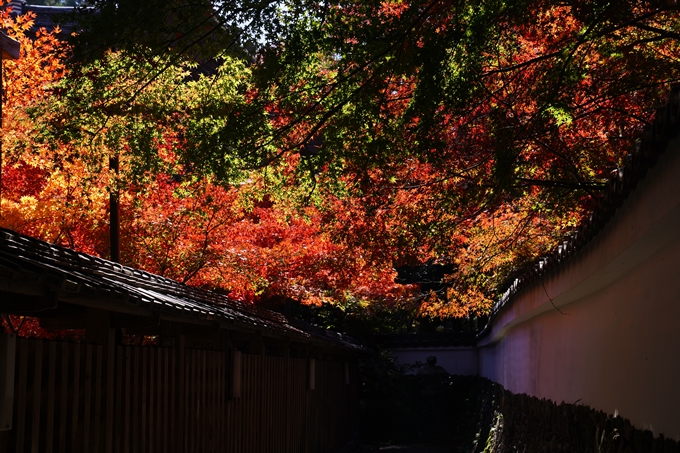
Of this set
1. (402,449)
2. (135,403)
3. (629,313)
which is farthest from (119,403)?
(402,449)

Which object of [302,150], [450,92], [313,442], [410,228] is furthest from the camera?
[313,442]

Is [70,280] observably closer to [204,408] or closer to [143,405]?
[143,405]

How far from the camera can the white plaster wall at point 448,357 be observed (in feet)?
116

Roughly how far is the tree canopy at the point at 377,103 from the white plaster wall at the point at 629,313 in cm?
199

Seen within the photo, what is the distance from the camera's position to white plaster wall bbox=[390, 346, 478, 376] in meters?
35.5

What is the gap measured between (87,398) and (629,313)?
442 centimetres

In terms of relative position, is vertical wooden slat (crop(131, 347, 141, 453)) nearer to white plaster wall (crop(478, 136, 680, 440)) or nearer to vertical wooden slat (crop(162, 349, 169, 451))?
vertical wooden slat (crop(162, 349, 169, 451))

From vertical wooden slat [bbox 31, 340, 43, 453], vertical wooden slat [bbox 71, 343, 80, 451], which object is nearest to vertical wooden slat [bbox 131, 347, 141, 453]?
vertical wooden slat [bbox 71, 343, 80, 451]

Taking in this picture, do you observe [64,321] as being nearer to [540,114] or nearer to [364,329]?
[540,114]

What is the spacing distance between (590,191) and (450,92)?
139 inches

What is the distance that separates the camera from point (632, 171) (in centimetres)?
545

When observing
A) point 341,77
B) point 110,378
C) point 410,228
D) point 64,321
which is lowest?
point 110,378

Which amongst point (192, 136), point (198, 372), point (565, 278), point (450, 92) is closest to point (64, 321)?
point (198, 372)

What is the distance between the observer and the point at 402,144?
35.5 feet
